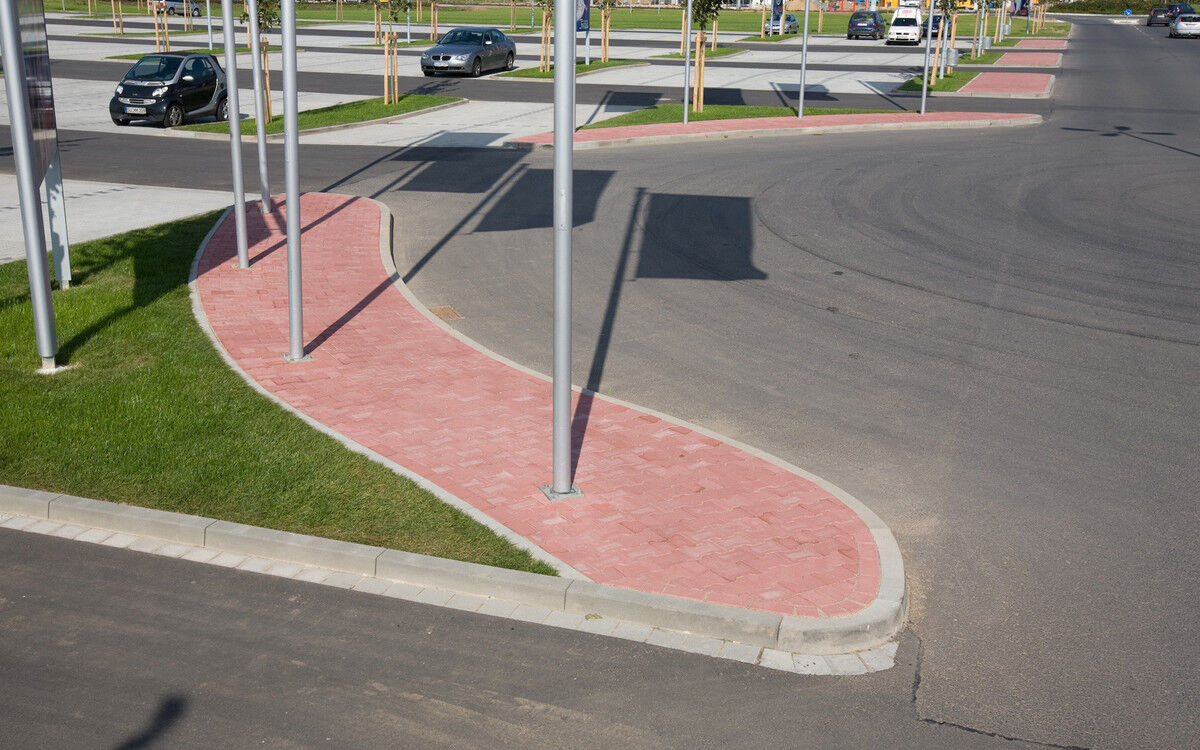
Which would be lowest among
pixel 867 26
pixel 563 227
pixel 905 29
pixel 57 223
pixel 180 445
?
pixel 180 445

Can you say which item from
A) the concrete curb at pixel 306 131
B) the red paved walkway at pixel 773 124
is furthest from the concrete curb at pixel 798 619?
the red paved walkway at pixel 773 124

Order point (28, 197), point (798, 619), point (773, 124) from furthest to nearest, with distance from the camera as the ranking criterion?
point (773, 124) < point (28, 197) < point (798, 619)

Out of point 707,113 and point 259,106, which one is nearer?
point 259,106

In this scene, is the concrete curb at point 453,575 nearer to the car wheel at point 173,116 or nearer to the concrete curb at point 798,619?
the concrete curb at point 798,619

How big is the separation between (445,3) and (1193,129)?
273 ft

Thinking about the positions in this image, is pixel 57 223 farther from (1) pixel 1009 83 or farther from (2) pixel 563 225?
(1) pixel 1009 83

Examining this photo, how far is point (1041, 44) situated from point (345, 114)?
43747 millimetres

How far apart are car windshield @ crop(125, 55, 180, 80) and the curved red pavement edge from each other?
1769 centimetres

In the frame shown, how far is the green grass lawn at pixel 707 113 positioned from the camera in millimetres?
27703

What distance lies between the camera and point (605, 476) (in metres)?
7.61

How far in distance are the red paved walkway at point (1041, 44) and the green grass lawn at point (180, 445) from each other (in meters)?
55.1

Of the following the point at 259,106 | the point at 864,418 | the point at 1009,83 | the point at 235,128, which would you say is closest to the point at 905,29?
the point at 1009,83

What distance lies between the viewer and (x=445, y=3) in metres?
101

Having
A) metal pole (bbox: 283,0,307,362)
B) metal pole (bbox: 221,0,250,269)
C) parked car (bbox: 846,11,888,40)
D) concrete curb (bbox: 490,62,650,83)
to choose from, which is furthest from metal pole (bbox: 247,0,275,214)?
parked car (bbox: 846,11,888,40)
